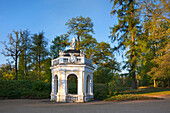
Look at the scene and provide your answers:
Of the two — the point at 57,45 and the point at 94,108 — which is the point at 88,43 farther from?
the point at 94,108

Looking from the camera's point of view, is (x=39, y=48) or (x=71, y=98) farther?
(x=39, y=48)

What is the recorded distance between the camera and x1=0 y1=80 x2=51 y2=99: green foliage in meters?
25.1

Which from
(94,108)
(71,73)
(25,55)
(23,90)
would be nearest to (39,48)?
(25,55)

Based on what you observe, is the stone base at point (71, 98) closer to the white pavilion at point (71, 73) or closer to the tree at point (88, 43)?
the white pavilion at point (71, 73)

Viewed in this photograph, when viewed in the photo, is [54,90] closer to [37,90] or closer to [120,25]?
[37,90]

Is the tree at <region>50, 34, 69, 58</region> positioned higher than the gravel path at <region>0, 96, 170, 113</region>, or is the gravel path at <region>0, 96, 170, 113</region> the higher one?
the tree at <region>50, 34, 69, 58</region>

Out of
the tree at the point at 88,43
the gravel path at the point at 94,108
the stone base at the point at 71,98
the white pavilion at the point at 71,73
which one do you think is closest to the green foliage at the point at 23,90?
the stone base at the point at 71,98

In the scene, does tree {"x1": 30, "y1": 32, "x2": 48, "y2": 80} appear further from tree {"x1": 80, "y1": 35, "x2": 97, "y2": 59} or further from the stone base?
the stone base

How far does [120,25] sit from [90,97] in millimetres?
20858

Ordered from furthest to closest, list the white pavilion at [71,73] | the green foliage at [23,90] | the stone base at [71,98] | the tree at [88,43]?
the tree at [88,43], the green foliage at [23,90], the white pavilion at [71,73], the stone base at [71,98]

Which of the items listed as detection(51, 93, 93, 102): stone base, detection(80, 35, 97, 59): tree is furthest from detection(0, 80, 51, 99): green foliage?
detection(80, 35, 97, 59): tree

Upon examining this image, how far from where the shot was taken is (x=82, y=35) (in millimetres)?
38500

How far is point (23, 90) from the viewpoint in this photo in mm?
26906

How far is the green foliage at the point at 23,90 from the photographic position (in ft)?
82.4
